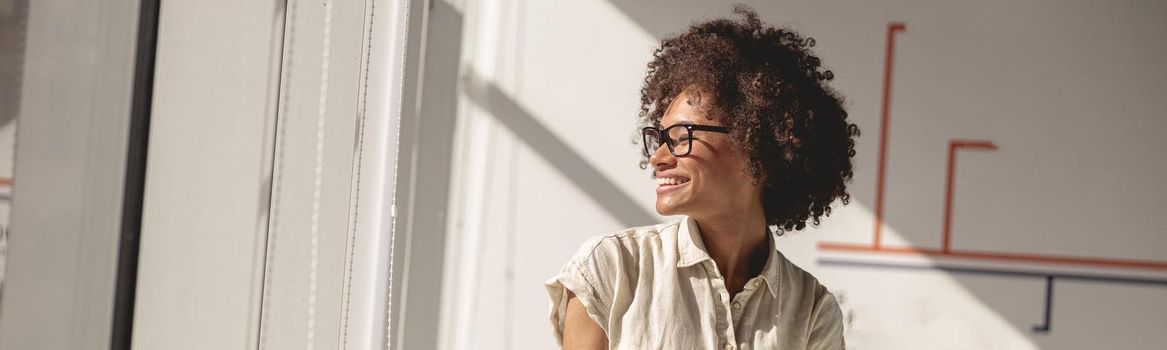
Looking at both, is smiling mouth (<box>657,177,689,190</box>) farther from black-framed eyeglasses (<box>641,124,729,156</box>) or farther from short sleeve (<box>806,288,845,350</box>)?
short sleeve (<box>806,288,845,350</box>)

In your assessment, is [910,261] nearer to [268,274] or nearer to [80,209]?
[268,274]

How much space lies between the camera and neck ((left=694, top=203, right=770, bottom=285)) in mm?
1683

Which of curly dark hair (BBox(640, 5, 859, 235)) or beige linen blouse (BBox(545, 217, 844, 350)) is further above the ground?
curly dark hair (BBox(640, 5, 859, 235))

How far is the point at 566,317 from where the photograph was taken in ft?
5.26

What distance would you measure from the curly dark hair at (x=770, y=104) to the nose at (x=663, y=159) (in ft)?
0.29

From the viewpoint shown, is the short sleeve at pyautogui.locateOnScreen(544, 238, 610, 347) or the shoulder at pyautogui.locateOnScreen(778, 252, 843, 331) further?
the shoulder at pyautogui.locateOnScreen(778, 252, 843, 331)

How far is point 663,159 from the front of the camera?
1651 millimetres

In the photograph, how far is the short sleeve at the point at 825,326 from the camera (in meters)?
1.71

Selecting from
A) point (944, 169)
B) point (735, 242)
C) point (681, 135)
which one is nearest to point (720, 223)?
point (735, 242)

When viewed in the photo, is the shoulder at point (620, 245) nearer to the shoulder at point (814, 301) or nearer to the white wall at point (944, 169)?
the shoulder at point (814, 301)

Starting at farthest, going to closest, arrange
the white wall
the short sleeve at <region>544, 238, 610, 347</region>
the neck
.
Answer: the white wall, the neck, the short sleeve at <region>544, 238, 610, 347</region>

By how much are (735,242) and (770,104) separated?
214 mm

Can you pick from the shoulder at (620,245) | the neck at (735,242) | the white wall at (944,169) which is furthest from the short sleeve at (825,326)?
the white wall at (944,169)

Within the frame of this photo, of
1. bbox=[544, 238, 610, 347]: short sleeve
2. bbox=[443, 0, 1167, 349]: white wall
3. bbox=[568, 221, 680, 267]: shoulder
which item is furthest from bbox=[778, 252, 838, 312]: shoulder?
bbox=[443, 0, 1167, 349]: white wall
